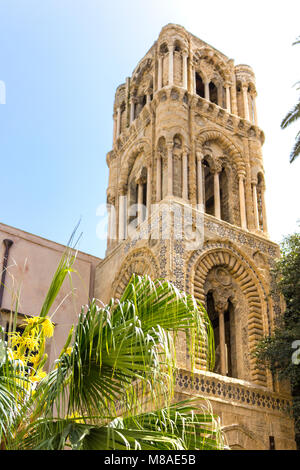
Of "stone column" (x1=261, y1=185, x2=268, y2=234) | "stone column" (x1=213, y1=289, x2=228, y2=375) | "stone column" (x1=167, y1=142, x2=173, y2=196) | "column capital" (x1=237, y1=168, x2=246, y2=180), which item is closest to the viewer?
"stone column" (x1=213, y1=289, x2=228, y2=375)

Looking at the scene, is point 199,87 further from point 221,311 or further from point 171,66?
point 221,311

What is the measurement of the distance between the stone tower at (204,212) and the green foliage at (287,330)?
0.31 m

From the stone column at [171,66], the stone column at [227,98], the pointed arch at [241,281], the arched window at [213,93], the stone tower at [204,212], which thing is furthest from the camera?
the arched window at [213,93]

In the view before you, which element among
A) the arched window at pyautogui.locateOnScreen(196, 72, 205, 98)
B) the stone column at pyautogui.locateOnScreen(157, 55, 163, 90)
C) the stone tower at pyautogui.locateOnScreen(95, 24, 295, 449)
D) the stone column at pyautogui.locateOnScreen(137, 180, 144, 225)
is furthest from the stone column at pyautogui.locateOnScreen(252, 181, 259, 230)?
the arched window at pyautogui.locateOnScreen(196, 72, 205, 98)

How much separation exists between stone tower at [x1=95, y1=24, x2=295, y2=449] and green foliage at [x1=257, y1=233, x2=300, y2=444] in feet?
1.00

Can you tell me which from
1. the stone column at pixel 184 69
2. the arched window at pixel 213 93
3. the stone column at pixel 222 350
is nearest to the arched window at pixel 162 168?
the stone column at pixel 184 69

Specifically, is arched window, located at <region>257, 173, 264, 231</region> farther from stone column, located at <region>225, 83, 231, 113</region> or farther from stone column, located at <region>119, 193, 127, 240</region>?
stone column, located at <region>119, 193, 127, 240</region>

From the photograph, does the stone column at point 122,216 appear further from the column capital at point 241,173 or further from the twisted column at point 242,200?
the column capital at point 241,173

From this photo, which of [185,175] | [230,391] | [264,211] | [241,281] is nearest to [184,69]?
[185,175]

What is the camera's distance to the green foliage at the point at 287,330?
12.6 metres

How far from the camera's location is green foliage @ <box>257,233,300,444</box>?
12.6m

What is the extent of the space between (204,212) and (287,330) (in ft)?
11.7
